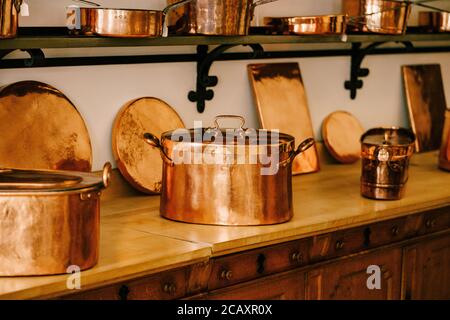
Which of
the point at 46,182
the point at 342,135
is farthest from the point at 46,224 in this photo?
the point at 342,135

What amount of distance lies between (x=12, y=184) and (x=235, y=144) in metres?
0.82

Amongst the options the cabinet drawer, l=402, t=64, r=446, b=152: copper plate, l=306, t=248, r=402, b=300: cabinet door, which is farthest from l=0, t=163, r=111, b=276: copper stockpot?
l=402, t=64, r=446, b=152: copper plate

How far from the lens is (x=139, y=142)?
3215 mm

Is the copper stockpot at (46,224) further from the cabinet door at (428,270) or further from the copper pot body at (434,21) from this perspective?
the copper pot body at (434,21)

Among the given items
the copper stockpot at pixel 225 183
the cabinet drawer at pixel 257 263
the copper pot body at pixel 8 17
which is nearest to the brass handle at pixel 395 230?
the cabinet drawer at pixel 257 263

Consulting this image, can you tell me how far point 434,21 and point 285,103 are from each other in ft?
2.98

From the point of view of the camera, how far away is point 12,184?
88.8 inches

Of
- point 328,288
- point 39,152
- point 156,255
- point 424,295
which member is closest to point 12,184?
point 156,255

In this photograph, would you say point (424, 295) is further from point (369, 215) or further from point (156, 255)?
point (156, 255)

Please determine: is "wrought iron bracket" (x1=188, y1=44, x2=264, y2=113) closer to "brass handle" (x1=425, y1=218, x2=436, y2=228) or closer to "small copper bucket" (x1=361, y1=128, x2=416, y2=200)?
"small copper bucket" (x1=361, y1=128, x2=416, y2=200)

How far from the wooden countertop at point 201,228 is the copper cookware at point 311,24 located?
1.99 feet

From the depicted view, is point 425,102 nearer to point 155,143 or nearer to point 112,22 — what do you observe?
point 155,143

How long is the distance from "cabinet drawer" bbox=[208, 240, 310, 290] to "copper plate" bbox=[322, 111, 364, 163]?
3.50 ft
